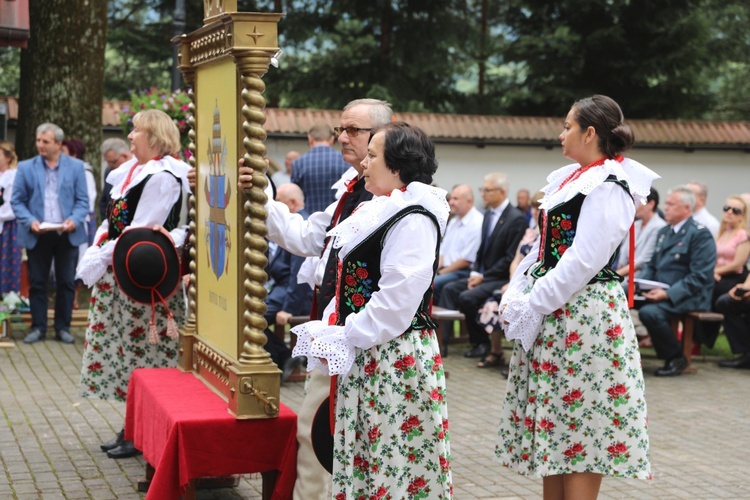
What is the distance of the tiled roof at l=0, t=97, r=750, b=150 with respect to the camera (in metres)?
18.4

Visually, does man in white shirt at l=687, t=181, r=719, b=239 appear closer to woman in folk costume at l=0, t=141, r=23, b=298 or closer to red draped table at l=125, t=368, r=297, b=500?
woman in folk costume at l=0, t=141, r=23, b=298

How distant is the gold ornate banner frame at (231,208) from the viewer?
442 cm

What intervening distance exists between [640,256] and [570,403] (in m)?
6.25

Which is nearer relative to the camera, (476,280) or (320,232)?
(320,232)

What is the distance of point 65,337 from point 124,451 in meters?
4.38

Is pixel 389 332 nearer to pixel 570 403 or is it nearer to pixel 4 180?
pixel 570 403

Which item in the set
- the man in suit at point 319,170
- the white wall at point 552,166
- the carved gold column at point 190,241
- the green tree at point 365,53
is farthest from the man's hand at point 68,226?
the green tree at point 365,53

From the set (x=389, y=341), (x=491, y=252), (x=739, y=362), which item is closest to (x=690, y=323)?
(x=739, y=362)

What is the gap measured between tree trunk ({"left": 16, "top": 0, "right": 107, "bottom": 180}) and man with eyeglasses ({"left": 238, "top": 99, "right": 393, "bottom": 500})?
327 inches

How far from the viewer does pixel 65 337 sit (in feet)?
33.8

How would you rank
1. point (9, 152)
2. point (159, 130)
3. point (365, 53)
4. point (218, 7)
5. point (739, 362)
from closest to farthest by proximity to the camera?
1. point (218, 7)
2. point (159, 130)
3. point (739, 362)
4. point (9, 152)
5. point (365, 53)

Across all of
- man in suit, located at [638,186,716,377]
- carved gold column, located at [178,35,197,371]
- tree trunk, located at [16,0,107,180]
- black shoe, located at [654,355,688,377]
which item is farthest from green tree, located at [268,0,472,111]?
carved gold column, located at [178,35,197,371]

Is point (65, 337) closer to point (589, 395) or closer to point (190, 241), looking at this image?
point (190, 241)

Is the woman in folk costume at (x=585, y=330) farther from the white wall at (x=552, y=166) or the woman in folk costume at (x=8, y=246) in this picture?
the white wall at (x=552, y=166)
